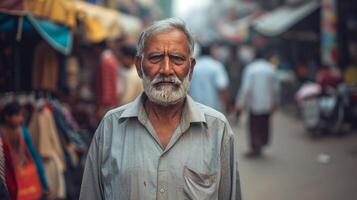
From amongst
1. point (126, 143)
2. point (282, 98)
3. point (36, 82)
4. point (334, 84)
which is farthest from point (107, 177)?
point (282, 98)

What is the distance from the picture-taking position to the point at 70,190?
544 cm

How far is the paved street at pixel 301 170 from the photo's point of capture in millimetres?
6438

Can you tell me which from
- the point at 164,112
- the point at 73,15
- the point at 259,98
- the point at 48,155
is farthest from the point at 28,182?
the point at 259,98

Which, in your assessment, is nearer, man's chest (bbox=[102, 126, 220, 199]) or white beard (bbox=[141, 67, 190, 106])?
man's chest (bbox=[102, 126, 220, 199])

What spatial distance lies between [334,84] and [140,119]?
9.00m

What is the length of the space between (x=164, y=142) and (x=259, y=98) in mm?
6365

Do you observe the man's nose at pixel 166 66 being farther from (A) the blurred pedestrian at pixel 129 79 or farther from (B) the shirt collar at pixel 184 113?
(A) the blurred pedestrian at pixel 129 79

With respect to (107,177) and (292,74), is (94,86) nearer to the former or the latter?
(107,177)

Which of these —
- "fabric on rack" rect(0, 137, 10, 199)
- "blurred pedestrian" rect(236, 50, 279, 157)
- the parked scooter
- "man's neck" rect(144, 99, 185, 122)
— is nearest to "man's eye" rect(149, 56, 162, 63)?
"man's neck" rect(144, 99, 185, 122)

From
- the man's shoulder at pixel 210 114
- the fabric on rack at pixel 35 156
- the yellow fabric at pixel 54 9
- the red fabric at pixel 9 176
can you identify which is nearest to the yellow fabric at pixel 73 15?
the yellow fabric at pixel 54 9

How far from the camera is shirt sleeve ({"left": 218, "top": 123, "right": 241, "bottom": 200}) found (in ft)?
7.80

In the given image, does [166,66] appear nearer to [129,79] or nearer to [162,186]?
[162,186]

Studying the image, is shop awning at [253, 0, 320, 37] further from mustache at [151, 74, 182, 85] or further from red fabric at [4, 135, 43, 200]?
mustache at [151, 74, 182, 85]

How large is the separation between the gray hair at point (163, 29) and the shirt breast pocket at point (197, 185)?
0.59 m
